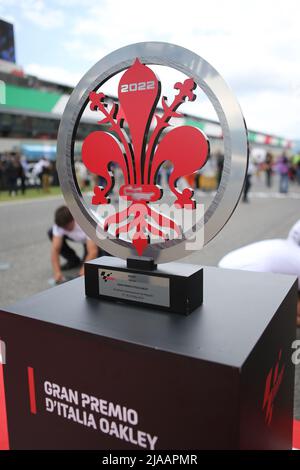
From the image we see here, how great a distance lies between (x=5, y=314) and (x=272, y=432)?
2.11 ft

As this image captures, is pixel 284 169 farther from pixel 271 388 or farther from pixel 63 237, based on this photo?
pixel 271 388

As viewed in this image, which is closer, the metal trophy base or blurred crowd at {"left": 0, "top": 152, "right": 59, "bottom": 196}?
the metal trophy base

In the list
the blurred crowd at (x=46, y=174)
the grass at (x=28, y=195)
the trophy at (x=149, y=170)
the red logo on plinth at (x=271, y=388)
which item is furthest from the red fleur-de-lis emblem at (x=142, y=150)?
the grass at (x=28, y=195)

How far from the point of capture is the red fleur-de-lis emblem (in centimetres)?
88

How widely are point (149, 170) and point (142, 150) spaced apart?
0.05 metres

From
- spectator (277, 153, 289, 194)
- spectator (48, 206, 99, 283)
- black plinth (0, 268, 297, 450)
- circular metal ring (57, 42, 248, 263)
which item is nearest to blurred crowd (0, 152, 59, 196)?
spectator (277, 153, 289, 194)

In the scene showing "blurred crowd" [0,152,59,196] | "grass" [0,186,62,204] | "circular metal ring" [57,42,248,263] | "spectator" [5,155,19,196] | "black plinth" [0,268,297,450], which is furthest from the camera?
"blurred crowd" [0,152,59,196]

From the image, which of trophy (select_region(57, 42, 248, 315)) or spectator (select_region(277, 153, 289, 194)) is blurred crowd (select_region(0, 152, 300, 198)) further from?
trophy (select_region(57, 42, 248, 315))

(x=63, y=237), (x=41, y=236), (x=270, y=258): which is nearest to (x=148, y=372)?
(x=270, y=258)

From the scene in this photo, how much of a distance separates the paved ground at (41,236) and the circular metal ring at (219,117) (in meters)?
1.06

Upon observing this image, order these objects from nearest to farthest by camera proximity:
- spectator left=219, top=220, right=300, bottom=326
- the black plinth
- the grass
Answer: the black plinth
spectator left=219, top=220, right=300, bottom=326
the grass

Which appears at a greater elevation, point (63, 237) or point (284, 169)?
point (284, 169)

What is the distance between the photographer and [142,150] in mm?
939

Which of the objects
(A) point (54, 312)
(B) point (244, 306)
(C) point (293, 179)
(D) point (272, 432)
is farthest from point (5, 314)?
(C) point (293, 179)
